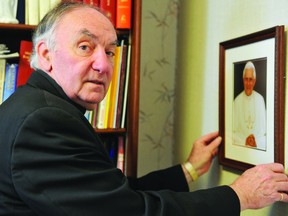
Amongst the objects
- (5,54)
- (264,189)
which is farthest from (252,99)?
(5,54)

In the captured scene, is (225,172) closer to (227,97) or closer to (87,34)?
(227,97)

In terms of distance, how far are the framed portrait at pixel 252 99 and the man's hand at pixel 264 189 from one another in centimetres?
5

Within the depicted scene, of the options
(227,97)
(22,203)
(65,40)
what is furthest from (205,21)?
(22,203)

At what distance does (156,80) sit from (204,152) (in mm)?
544

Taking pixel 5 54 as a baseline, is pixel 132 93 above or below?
below

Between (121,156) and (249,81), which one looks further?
(121,156)

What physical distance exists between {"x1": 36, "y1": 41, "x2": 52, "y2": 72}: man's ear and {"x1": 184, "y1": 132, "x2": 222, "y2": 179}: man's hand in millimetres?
601

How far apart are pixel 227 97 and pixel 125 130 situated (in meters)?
0.43

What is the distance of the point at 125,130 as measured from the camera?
1400mm

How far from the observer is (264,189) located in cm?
90

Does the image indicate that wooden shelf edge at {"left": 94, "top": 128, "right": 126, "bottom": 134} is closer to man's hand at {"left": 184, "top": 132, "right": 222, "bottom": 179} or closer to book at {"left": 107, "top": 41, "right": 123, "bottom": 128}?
book at {"left": 107, "top": 41, "right": 123, "bottom": 128}

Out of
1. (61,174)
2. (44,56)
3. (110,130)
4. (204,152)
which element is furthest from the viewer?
(110,130)

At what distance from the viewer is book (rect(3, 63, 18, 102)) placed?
4.42 feet

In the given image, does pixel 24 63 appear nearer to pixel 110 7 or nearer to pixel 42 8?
pixel 42 8
